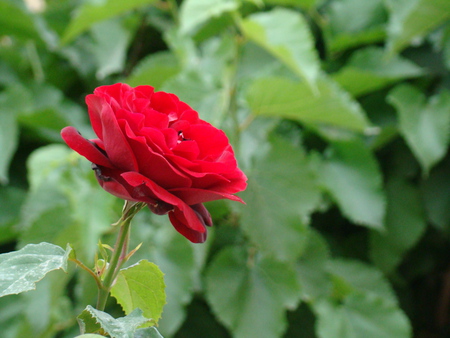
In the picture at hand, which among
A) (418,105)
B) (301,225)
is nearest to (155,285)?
(301,225)

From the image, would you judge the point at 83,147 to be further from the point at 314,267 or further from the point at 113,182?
the point at 314,267

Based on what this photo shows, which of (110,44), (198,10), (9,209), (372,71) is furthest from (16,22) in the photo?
(372,71)

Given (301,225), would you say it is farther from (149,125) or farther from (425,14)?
(149,125)

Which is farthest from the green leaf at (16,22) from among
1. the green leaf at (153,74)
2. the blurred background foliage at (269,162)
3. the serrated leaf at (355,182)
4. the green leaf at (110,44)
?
the serrated leaf at (355,182)

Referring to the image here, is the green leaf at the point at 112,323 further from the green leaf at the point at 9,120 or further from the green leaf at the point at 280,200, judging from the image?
the green leaf at the point at 9,120

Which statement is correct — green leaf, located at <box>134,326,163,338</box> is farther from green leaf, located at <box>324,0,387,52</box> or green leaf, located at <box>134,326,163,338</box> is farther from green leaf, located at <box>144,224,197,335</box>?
green leaf, located at <box>324,0,387,52</box>

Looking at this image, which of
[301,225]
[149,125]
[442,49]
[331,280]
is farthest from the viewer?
[442,49]
